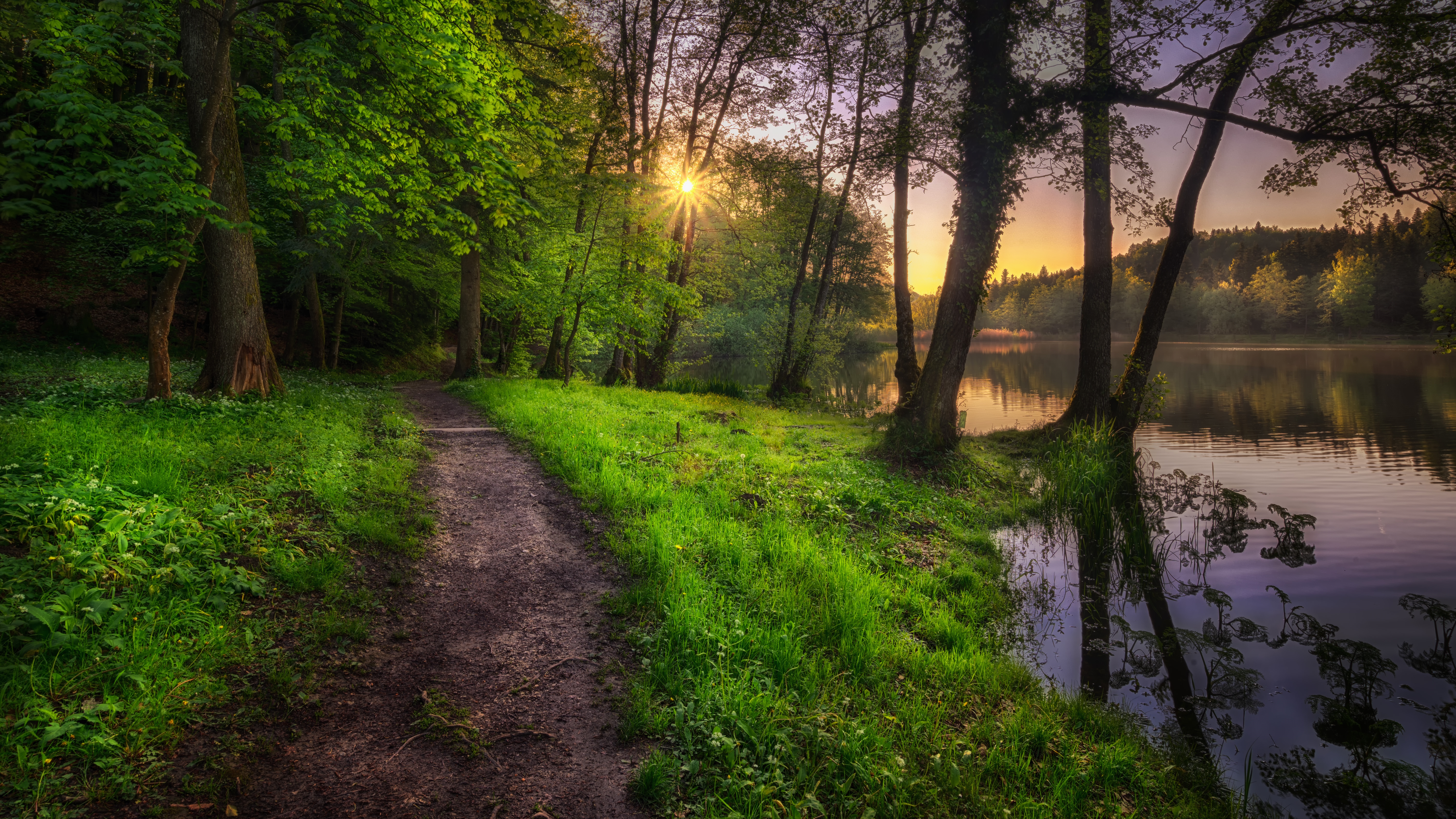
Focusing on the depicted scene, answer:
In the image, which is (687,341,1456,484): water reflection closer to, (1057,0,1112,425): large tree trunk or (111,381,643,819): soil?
(1057,0,1112,425): large tree trunk

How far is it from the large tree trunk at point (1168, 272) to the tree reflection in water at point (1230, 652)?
325 centimetres

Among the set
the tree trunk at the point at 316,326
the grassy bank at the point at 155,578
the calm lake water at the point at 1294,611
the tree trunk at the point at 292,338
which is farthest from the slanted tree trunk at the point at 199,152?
the tree trunk at the point at 292,338

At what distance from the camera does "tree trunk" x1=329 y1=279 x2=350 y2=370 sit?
19625 mm

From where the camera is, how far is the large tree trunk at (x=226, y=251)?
26.6 ft

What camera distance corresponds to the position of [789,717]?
347 centimetres

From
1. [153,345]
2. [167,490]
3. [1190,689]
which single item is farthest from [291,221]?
[1190,689]

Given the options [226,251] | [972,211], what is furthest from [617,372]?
[972,211]

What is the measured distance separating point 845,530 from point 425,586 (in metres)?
4.65

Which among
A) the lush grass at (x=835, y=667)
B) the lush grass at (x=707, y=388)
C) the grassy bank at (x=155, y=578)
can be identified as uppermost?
the lush grass at (x=707, y=388)

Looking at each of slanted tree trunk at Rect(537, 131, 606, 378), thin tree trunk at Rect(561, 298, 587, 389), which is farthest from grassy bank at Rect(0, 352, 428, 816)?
slanted tree trunk at Rect(537, 131, 606, 378)

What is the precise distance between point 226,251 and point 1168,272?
1784cm

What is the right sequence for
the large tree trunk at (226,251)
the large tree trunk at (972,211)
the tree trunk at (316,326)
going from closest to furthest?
the large tree trunk at (226,251) < the large tree trunk at (972,211) < the tree trunk at (316,326)

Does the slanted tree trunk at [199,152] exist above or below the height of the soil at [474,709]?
above

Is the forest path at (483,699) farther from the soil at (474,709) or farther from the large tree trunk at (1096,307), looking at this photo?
the large tree trunk at (1096,307)
